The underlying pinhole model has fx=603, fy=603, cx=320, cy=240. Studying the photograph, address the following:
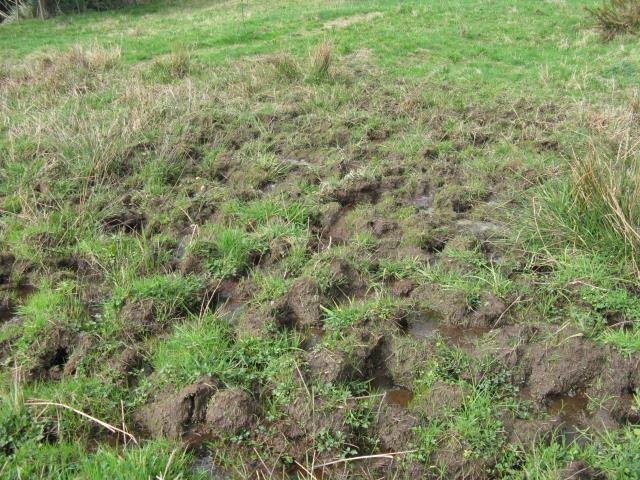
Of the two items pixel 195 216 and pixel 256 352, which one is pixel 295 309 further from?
pixel 195 216

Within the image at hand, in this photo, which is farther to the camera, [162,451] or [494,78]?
[494,78]

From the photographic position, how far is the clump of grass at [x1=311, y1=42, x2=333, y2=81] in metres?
9.37

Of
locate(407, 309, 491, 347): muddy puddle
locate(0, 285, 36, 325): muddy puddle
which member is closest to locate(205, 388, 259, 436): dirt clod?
locate(407, 309, 491, 347): muddy puddle

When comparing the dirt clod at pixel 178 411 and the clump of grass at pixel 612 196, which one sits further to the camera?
the clump of grass at pixel 612 196

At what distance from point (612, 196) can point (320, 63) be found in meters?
6.09

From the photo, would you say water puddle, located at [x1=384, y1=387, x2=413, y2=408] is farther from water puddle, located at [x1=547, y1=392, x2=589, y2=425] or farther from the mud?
water puddle, located at [x1=547, y1=392, x2=589, y2=425]

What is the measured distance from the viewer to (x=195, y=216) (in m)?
5.69

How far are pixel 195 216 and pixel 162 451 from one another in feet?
9.50

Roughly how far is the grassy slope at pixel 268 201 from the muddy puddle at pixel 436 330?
0.23 metres

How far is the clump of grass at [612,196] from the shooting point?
14.0 ft

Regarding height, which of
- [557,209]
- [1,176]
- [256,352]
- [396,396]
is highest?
[1,176]

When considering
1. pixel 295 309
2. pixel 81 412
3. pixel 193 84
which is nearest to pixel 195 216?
pixel 295 309

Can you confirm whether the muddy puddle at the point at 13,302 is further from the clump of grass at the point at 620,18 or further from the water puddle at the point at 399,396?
the clump of grass at the point at 620,18

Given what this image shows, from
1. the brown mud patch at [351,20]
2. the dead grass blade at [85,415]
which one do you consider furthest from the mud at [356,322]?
the brown mud patch at [351,20]
